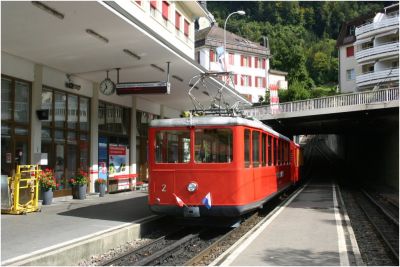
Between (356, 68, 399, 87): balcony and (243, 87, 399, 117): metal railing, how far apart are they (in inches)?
863

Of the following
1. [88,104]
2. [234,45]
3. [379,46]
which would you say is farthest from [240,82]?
[88,104]

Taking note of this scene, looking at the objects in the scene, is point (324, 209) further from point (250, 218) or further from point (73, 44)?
point (73, 44)

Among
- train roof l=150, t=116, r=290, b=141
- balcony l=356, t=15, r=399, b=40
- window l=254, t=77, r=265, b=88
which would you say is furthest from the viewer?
window l=254, t=77, r=265, b=88

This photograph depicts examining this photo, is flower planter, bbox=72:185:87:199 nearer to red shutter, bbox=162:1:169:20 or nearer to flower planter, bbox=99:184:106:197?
flower planter, bbox=99:184:106:197

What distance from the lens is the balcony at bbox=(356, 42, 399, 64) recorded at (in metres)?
53.4

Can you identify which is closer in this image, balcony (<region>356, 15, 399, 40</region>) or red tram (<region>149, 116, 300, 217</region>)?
red tram (<region>149, 116, 300, 217</region>)

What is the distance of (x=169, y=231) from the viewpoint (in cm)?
1166

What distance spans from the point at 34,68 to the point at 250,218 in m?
7.98

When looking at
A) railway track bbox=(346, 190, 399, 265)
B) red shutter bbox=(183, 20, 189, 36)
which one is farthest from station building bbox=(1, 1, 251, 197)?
railway track bbox=(346, 190, 399, 265)

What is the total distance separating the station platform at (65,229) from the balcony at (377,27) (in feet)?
154

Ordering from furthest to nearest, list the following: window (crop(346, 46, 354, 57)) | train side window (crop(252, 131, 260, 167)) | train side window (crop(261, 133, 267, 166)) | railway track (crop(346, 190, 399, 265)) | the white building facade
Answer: the white building facade, window (crop(346, 46, 354, 57)), train side window (crop(261, 133, 267, 166)), train side window (crop(252, 131, 260, 167)), railway track (crop(346, 190, 399, 265))

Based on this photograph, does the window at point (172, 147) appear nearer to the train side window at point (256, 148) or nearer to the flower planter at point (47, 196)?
the train side window at point (256, 148)

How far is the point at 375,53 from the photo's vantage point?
55.4m

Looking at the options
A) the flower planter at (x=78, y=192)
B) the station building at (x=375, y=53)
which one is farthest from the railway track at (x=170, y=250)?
the station building at (x=375, y=53)
